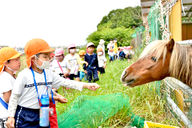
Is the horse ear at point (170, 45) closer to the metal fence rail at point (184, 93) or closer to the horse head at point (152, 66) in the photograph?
the horse head at point (152, 66)

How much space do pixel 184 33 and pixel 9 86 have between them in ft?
19.9

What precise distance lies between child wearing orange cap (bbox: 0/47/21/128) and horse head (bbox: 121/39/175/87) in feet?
4.44

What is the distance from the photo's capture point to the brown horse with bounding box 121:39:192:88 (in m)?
1.85

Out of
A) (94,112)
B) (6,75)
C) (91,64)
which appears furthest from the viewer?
(91,64)

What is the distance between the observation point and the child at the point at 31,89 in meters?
2.02

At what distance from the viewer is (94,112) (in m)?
2.92

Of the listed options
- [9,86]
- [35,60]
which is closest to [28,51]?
[35,60]

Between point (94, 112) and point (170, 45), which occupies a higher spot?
point (170, 45)

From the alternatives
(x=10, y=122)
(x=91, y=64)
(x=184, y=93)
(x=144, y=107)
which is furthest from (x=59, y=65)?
(x=184, y=93)

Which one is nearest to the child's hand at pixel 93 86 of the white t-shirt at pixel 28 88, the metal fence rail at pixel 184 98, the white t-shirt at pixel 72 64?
the white t-shirt at pixel 28 88

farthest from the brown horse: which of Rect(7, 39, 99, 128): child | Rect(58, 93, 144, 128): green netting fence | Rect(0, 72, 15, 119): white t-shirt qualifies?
Rect(0, 72, 15, 119): white t-shirt

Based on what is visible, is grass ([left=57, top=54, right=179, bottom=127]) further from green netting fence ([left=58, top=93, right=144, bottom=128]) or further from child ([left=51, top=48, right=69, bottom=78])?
child ([left=51, top=48, right=69, bottom=78])

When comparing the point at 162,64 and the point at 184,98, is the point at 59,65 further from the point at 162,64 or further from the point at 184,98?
the point at 162,64

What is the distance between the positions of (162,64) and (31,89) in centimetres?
147
